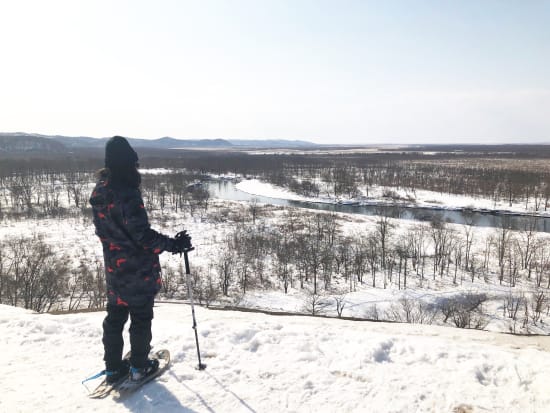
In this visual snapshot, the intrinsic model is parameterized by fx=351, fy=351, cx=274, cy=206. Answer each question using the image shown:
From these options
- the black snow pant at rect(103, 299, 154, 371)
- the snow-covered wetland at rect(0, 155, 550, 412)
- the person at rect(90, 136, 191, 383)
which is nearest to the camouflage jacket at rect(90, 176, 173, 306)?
the person at rect(90, 136, 191, 383)

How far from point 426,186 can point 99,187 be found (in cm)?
7428

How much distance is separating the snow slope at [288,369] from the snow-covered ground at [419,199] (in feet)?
177

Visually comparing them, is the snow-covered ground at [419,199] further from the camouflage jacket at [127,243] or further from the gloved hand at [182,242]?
the camouflage jacket at [127,243]

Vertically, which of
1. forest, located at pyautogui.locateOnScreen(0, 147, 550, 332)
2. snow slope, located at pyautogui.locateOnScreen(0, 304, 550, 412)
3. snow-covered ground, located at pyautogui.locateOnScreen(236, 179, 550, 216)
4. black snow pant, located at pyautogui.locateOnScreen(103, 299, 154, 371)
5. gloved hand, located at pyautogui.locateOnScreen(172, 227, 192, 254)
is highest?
gloved hand, located at pyautogui.locateOnScreen(172, 227, 192, 254)

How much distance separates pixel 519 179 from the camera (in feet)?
223

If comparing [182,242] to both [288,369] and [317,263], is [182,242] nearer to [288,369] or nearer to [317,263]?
[288,369]

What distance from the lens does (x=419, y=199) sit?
59250 millimetres

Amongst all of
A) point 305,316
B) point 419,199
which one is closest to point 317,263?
point 305,316

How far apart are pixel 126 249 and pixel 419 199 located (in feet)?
202

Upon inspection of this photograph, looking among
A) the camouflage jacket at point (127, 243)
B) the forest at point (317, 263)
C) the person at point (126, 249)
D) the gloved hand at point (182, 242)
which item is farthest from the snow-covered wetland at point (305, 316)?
the gloved hand at point (182, 242)

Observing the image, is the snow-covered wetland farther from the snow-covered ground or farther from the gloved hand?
the snow-covered ground

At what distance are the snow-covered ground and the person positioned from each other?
5633cm

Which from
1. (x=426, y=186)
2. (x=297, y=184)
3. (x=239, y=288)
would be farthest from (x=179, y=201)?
(x=426, y=186)

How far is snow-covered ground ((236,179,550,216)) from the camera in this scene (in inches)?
2016
